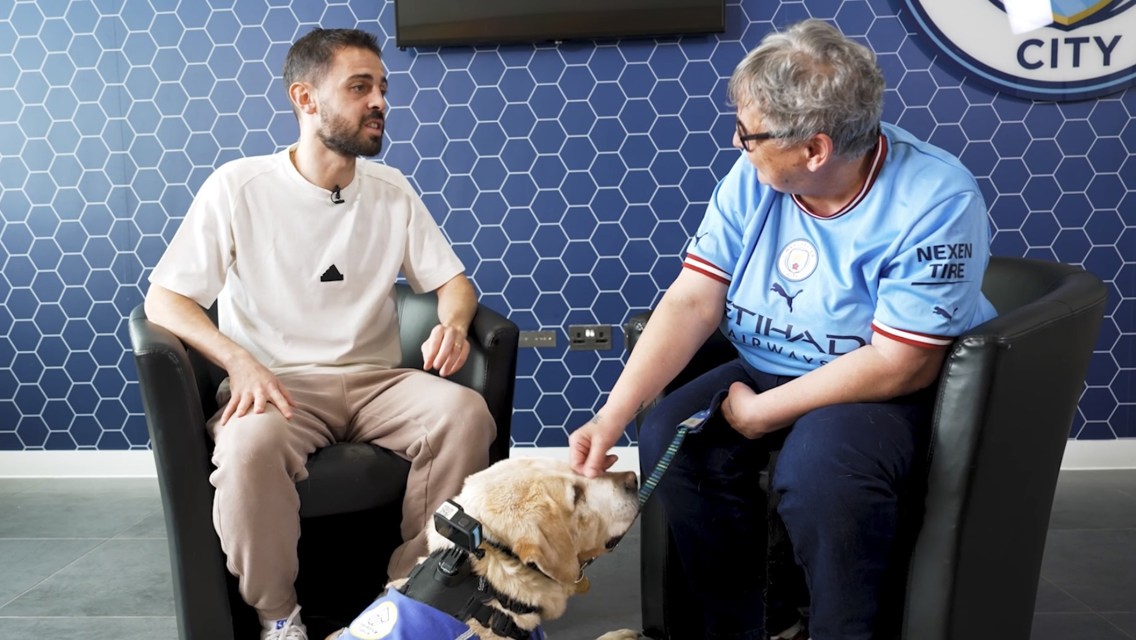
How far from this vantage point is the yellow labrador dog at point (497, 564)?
1.31 meters

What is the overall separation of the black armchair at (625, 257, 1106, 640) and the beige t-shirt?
1252 millimetres

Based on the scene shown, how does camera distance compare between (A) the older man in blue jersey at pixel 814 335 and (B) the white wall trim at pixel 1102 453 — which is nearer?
(A) the older man in blue jersey at pixel 814 335

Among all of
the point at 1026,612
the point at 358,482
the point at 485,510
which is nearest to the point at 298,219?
the point at 358,482

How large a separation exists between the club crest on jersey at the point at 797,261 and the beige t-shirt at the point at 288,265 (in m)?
0.96

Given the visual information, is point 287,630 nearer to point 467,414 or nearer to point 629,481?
point 467,414

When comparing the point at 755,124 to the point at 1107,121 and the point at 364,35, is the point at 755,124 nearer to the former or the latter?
the point at 364,35

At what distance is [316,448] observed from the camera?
1956 mm

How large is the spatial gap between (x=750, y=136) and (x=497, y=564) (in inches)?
30.4

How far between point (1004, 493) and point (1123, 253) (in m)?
2.06

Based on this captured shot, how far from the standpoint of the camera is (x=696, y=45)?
3090mm

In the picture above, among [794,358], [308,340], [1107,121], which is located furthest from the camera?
[1107,121]

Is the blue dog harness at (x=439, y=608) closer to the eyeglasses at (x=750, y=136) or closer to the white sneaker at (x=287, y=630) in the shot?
the white sneaker at (x=287, y=630)

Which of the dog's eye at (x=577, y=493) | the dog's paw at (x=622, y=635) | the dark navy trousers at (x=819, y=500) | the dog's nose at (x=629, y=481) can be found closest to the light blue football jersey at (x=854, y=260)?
the dark navy trousers at (x=819, y=500)

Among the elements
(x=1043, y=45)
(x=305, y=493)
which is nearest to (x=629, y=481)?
(x=305, y=493)
